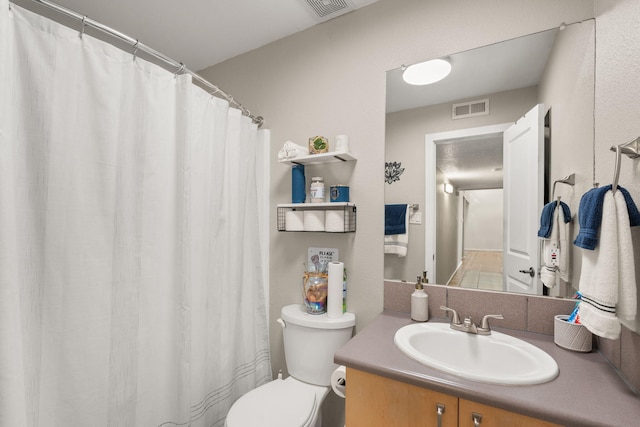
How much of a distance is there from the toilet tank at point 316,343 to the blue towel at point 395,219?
0.49 m

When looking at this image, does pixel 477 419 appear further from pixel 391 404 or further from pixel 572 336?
pixel 572 336

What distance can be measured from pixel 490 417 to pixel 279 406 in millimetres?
843

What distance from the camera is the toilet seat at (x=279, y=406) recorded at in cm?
115

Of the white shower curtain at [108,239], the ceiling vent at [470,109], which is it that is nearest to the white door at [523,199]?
the ceiling vent at [470,109]

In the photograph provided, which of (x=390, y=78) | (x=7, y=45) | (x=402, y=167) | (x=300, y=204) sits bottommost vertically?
(x=300, y=204)

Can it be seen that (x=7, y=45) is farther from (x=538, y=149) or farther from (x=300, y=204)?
(x=538, y=149)

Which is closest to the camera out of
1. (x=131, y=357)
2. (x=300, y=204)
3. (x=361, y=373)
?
(x=361, y=373)

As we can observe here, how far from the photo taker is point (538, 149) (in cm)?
117

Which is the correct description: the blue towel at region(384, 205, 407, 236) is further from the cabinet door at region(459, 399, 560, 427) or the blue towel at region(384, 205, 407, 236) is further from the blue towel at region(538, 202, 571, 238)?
the cabinet door at region(459, 399, 560, 427)

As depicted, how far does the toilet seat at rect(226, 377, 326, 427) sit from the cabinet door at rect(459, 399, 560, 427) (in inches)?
25.8

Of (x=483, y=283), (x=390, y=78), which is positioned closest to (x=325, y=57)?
(x=390, y=78)

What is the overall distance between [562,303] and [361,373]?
84 cm

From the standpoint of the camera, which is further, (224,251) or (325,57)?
(325,57)

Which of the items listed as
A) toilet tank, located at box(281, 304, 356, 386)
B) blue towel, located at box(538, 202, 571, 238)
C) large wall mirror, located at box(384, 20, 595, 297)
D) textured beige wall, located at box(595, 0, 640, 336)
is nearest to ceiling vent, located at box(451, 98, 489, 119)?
large wall mirror, located at box(384, 20, 595, 297)
